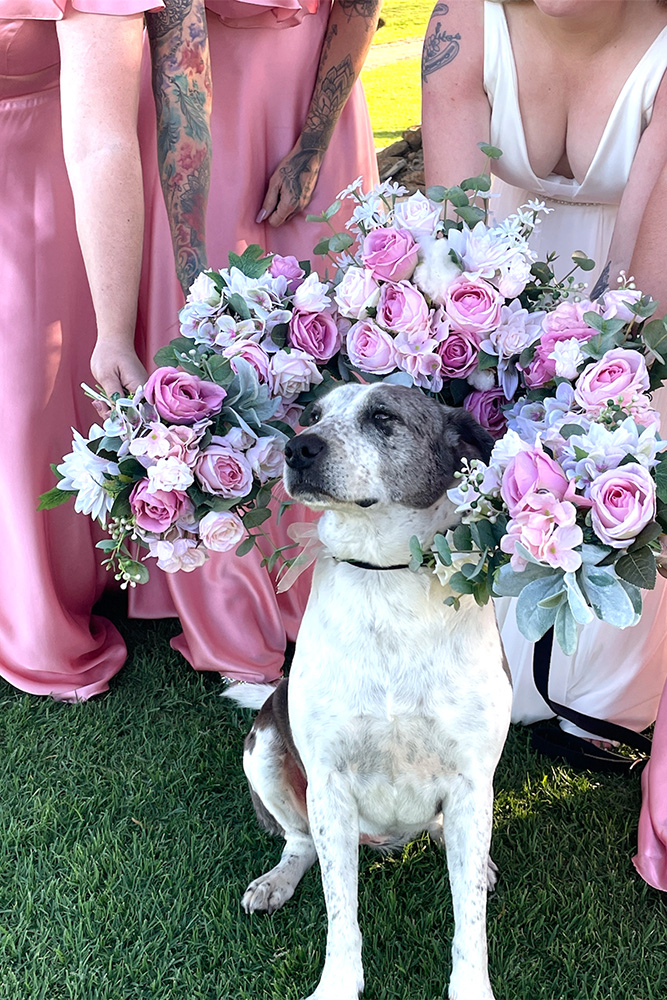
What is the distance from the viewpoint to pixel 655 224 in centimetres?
248

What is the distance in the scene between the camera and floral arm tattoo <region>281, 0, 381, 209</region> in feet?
11.5

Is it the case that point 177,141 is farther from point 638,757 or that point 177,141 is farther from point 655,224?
→ point 638,757

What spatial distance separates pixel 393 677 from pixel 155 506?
702 mm

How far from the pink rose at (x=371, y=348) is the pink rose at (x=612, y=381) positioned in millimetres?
450

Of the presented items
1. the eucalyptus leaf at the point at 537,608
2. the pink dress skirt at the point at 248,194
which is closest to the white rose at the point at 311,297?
the eucalyptus leaf at the point at 537,608

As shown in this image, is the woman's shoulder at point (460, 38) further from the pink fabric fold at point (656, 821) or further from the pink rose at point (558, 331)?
the pink fabric fold at point (656, 821)

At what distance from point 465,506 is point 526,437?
211 mm

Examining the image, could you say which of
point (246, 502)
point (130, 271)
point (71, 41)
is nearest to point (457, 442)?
point (246, 502)

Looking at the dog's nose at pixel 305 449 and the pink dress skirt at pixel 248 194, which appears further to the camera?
the pink dress skirt at pixel 248 194

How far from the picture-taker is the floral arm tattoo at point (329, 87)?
3518mm

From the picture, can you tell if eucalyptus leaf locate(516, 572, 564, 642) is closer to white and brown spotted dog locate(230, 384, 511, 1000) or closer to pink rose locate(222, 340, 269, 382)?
white and brown spotted dog locate(230, 384, 511, 1000)

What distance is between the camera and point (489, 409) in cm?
233

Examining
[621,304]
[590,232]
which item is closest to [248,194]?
[590,232]

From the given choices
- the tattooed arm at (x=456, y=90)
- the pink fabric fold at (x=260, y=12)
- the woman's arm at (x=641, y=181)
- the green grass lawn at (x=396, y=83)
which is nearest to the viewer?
the woman's arm at (x=641, y=181)
